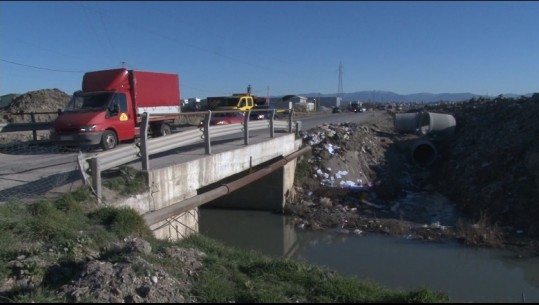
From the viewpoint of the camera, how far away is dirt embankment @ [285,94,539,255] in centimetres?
1602

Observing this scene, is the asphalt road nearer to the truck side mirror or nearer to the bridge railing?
the bridge railing

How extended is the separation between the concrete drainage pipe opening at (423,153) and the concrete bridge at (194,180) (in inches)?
410

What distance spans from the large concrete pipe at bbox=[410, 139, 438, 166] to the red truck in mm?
13572

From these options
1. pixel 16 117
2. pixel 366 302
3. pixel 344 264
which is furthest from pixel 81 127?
pixel 16 117

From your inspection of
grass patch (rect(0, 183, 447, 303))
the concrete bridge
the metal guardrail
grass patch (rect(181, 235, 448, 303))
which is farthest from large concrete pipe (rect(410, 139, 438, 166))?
grass patch (rect(181, 235, 448, 303))

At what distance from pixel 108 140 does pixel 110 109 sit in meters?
0.97

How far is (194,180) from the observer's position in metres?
10.9

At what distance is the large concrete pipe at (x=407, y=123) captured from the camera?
31.9m

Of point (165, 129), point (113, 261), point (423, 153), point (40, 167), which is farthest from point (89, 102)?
point (423, 153)

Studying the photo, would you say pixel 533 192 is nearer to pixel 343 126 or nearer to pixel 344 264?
pixel 344 264

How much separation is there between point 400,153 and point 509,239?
12803mm

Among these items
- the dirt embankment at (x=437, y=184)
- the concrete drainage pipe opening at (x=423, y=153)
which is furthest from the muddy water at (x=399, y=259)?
the concrete drainage pipe opening at (x=423, y=153)

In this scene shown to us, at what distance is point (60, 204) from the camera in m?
7.40

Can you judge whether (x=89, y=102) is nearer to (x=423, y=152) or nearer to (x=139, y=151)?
→ (x=139, y=151)
